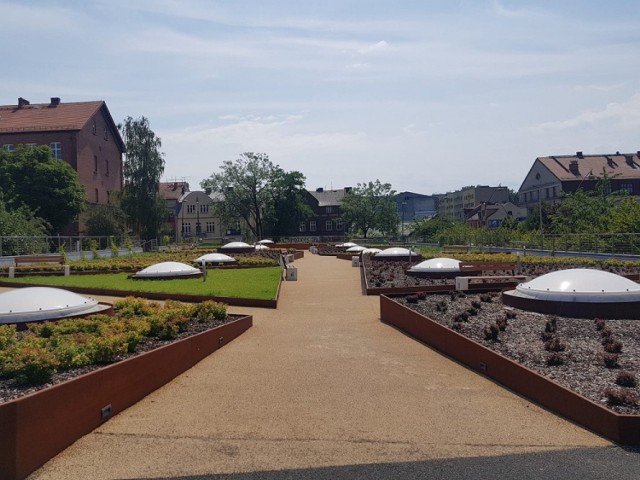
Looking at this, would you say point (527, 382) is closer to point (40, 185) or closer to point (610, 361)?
point (610, 361)

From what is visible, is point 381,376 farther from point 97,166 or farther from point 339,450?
point 97,166

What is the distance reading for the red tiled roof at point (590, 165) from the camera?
81.6 m

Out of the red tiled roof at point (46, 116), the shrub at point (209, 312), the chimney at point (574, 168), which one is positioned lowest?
the shrub at point (209, 312)

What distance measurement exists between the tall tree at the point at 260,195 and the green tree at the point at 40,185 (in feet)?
106

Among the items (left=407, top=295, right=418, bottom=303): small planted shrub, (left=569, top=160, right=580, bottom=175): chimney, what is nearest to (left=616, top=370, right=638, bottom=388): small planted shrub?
(left=407, top=295, right=418, bottom=303): small planted shrub

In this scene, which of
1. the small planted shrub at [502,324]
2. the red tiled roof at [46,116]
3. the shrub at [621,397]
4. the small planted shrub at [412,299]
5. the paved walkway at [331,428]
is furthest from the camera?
the red tiled roof at [46,116]

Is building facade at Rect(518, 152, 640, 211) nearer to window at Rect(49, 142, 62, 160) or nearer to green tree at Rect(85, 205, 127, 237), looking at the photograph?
green tree at Rect(85, 205, 127, 237)

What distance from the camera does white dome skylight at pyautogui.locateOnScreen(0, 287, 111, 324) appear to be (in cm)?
1023

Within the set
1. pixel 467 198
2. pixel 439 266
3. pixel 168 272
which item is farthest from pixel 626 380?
pixel 467 198

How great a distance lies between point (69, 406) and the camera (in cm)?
598

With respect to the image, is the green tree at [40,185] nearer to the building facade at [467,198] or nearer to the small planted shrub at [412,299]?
the small planted shrub at [412,299]

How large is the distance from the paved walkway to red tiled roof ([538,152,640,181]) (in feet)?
258

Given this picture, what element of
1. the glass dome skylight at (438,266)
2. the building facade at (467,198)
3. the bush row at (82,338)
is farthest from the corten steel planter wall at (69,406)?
the building facade at (467,198)

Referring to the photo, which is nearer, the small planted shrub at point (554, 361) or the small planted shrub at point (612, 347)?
the small planted shrub at point (554, 361)
